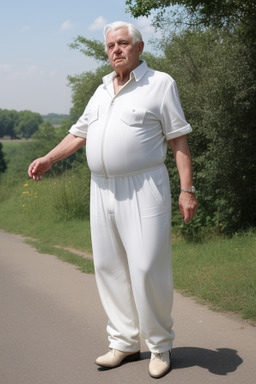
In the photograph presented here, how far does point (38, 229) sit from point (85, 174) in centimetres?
350

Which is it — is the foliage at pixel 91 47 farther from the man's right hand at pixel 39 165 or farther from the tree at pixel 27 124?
the tree at pixel 27 124

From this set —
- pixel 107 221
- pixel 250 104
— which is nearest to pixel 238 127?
pixel 250 104

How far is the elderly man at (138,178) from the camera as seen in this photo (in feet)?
13.8

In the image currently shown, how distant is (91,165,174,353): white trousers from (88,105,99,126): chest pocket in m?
0.40

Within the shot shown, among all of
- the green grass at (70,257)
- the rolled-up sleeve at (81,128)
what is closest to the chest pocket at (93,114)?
the rolled-up sleeve at (81,128)

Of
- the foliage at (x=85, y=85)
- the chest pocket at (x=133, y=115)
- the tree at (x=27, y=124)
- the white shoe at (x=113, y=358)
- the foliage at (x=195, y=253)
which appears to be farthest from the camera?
the tree at (x=27, y=124)

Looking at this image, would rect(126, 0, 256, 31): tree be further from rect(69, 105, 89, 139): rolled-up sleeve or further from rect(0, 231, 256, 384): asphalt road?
rect(69, 105, 89, 139): rolled-up sleeve

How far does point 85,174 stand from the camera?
17.2 metres

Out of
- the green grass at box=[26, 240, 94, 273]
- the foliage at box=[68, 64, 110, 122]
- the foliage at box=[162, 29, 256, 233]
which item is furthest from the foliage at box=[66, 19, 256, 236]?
the foliage at box=[68, 64, 110, 122]

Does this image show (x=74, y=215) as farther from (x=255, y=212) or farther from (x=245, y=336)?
(x=245, y=336)

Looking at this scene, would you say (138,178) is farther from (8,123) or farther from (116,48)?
(8,123)

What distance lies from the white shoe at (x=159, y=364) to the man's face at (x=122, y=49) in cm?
196

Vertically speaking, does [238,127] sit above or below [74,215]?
above

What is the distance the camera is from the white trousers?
421 centimetres
